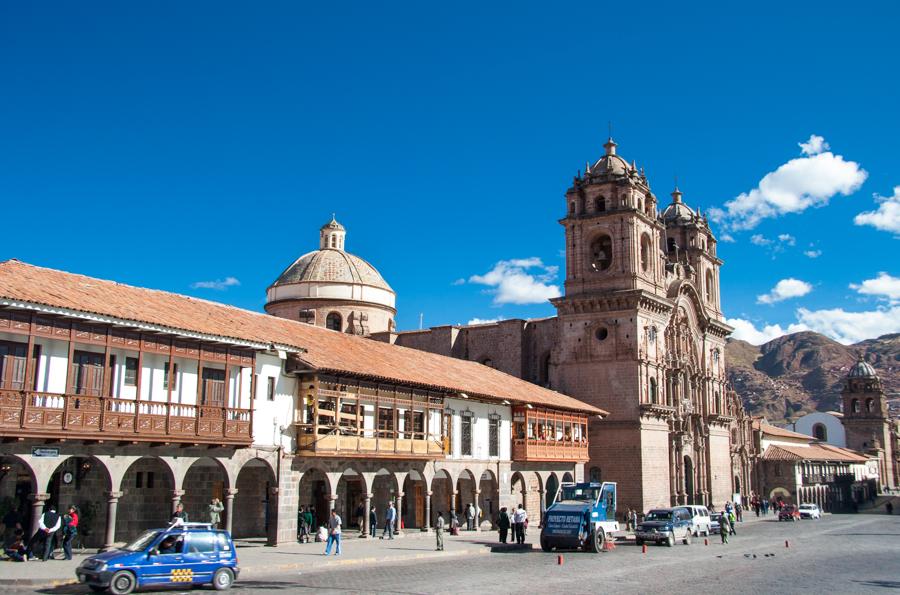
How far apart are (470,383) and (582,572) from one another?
50.7 ft

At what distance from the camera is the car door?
58.9ft

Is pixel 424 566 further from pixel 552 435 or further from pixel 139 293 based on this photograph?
pixel 552 435

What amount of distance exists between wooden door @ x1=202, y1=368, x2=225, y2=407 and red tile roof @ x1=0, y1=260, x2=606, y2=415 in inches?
48.8

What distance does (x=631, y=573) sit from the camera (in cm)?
2247

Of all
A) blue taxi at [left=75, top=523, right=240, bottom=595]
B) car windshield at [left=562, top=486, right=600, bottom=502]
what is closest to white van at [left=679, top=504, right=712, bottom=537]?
car windshield at [left=562, top=486, right=600, bottom=502]

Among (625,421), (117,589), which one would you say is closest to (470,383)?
(625,421)

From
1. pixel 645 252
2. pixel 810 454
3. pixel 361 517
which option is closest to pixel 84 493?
pixel 361 517

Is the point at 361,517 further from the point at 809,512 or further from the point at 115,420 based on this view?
the point at 809,512

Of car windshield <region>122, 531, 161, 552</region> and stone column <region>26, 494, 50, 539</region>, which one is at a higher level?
stone column <region>26, 494, 50, 539</region>

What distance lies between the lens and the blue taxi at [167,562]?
16953 mm

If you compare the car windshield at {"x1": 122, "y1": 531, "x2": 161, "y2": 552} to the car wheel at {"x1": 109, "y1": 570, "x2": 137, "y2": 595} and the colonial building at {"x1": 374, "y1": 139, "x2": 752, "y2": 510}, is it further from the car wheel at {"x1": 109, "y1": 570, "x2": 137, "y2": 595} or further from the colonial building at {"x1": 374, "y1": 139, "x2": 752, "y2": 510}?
the colonial building at {"x1": 374, "y1": 139, "x2": 752, "y2": 510}

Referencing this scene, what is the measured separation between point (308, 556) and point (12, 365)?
913 centimetres

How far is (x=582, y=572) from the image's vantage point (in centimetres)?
2261

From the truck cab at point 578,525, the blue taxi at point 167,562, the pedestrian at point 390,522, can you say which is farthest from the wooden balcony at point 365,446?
the blue taxi at point 167,562
